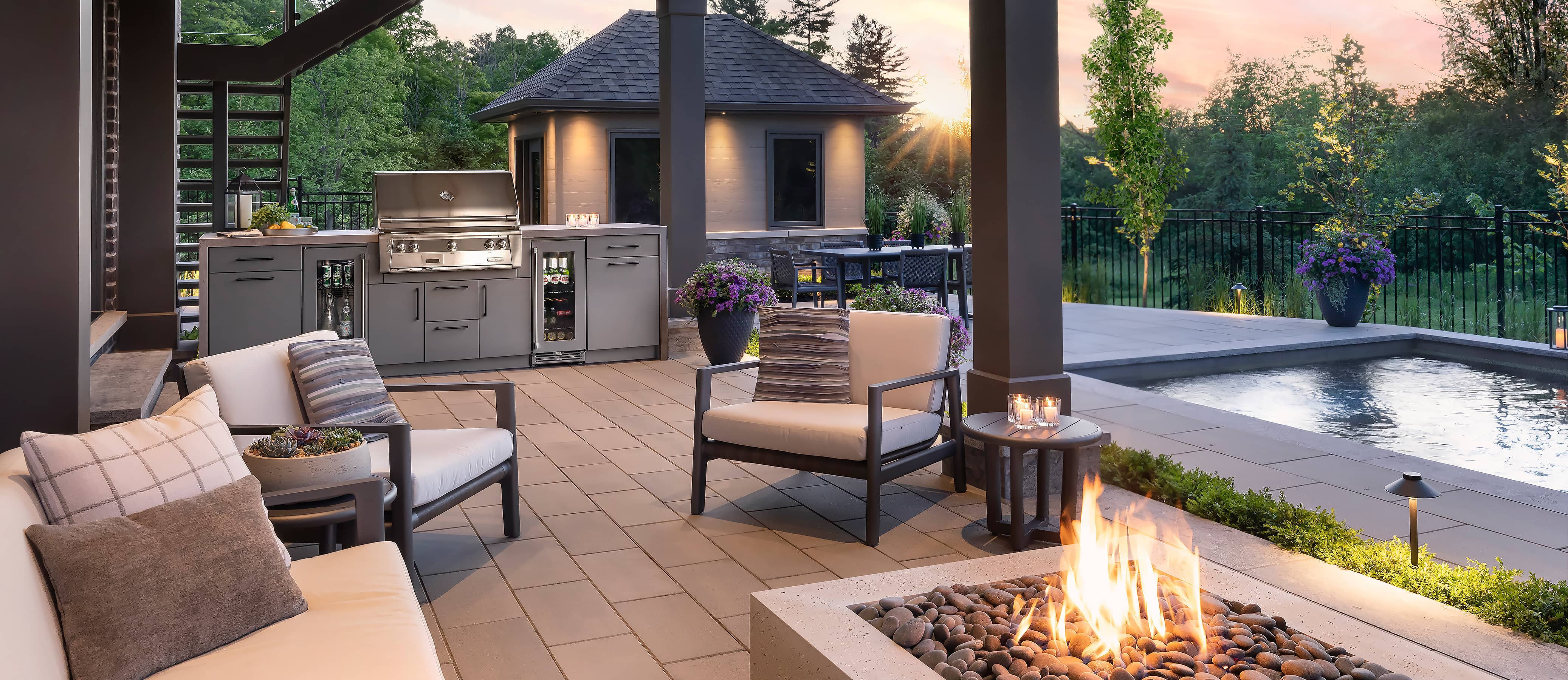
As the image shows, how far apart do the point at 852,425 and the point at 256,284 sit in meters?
5.01

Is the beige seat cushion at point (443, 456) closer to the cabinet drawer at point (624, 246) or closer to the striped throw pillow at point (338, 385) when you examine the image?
the striped throw pillow at point (338, 385)

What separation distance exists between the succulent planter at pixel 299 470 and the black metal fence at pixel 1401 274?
9.25 metres

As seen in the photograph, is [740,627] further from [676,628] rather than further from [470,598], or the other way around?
[470,598]

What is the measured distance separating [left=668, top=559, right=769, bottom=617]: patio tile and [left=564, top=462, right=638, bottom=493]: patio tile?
1131 mm

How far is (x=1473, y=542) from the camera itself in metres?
3.79

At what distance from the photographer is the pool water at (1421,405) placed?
578 cm

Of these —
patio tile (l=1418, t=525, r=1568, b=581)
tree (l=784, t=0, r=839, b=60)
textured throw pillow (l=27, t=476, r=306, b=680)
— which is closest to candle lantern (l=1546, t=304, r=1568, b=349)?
patio tile (l=1418, t=525, r=1568, b=581)

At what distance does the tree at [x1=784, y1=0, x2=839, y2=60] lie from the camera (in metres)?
29.9

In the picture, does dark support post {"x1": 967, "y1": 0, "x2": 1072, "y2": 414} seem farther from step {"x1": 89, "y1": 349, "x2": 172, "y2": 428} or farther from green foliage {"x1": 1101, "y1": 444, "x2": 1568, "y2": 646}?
step {"x1": 89, "y1": 349, "x2": 172, "y2": 428}

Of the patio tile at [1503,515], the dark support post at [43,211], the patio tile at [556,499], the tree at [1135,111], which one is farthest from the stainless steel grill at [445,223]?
the tree at [1135,111]

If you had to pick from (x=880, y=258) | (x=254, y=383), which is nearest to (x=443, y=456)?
(x=254, y=383)

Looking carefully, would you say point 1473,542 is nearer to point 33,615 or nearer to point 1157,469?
point 1157,469

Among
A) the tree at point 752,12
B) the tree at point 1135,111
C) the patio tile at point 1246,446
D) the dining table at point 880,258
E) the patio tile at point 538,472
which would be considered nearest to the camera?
the patio tile at point 538,472

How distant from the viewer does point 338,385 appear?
371 centimetres
